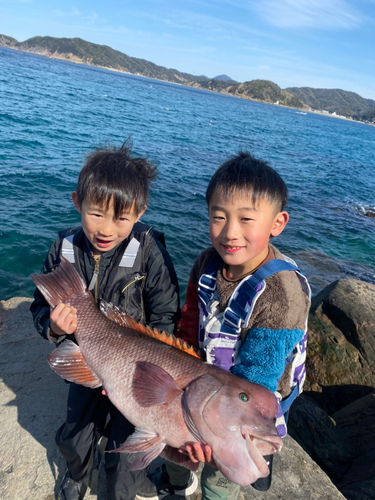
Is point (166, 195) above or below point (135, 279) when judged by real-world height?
below

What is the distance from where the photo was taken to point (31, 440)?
3.22 metres

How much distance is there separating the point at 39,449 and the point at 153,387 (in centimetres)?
186

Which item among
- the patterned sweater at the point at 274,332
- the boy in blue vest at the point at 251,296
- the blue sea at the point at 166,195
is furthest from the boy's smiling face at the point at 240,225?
the blue sea at the point at 166,195

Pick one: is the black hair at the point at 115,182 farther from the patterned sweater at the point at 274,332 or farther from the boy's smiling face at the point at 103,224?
the patterned sweater at the point at 274,332

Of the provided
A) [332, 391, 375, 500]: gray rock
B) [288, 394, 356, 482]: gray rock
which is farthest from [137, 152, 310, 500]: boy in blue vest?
[288, 394, 356, 482]: gray rock

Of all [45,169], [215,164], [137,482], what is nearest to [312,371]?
[137,482]

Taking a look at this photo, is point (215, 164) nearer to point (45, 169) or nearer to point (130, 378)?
point (45, 169)

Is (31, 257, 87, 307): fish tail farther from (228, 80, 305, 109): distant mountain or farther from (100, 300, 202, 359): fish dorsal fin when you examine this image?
(228, 80, 305, 109): distant mountain

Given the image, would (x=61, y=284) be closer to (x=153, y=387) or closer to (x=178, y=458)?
(x=153, y=387)

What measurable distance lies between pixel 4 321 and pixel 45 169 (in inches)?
405

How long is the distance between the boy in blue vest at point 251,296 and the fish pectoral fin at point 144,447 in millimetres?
327

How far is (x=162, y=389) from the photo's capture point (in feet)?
6.62

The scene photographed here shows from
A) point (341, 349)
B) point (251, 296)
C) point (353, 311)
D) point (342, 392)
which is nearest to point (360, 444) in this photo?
point (342, 392)

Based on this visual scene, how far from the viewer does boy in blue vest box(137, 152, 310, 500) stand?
2.14m
